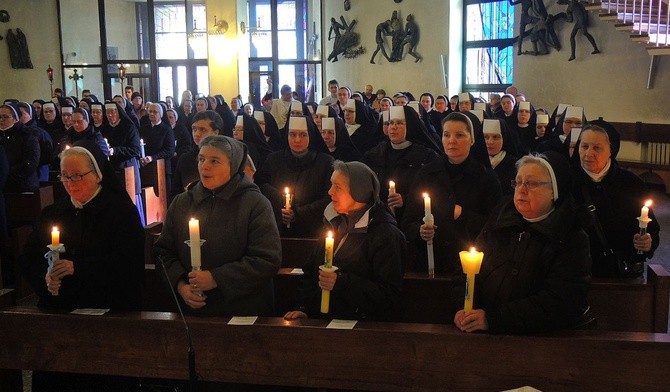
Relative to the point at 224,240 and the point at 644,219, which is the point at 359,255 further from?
the point at 644,219

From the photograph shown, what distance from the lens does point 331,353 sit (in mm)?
3037

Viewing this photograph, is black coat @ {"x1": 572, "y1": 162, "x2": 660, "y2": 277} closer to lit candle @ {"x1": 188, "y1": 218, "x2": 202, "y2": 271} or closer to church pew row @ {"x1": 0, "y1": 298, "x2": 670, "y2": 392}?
church pew row @ {"x1": 0, "y1": 298, "x2": 670, "y2": 392}

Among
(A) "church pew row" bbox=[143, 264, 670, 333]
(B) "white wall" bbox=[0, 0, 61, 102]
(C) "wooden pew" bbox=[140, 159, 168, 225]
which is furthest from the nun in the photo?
(B) "white wall" bbox=[0, 0, 61, 102]

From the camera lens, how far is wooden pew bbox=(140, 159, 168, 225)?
31.2 feet

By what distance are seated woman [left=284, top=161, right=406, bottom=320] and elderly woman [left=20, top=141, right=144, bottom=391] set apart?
849 mm

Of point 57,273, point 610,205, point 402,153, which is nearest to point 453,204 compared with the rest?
point 610,205

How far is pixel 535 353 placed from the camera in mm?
2855

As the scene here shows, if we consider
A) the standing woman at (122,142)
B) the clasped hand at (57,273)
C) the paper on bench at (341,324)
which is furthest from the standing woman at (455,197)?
the standing woman at (122,142)

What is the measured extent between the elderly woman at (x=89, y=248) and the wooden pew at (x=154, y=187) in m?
5.90

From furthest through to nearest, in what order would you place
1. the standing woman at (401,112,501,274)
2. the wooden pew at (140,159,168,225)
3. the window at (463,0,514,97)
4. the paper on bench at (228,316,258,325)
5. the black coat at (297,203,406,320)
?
1. the window at (463,0,514,97)
2. the wooden pew at (140,159,168,225)
3. the standing woman at (401,112,501,274)
4. the black coat at (297,203,406,320)
5. the paper on bench at (228,316,258,325)

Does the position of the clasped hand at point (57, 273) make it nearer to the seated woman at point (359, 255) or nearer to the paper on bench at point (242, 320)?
the paper on bench at point (242, 320)

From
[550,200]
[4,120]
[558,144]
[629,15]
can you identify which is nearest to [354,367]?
[550,200]

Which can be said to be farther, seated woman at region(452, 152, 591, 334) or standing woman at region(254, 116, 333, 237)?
standing woman at region(254, 116, 333, 237)

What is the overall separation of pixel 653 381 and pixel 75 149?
8.84 ft
